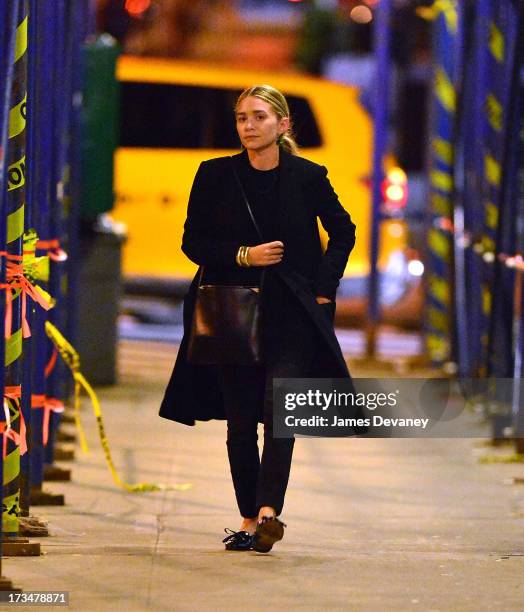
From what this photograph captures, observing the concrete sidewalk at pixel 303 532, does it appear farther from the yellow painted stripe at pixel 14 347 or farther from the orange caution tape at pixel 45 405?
the yellow painted stripe at pixel 14 347

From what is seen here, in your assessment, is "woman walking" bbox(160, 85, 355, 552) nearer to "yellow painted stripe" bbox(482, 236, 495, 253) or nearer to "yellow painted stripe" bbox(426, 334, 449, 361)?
"yellow painted stripe" bbox(482, 236, 495, 253)

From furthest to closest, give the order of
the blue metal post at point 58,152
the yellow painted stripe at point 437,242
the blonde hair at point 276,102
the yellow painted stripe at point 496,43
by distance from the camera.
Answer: the yellow painted stripe at point 437,242 → the yellow painted stripe at point 496,43 → the blue metal post at point 58,152 → the blonde hair at point 276,102

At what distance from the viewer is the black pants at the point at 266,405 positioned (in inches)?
268

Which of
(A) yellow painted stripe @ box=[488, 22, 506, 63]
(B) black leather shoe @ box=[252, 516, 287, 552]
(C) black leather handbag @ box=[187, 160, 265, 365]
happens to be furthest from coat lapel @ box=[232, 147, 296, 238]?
(A) yellow painted stripe @ box=[488, 22, 506, 63]

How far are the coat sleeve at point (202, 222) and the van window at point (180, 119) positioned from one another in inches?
429

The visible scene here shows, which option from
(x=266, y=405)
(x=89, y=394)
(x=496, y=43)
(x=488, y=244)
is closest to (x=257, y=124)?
(x=266, y=405)

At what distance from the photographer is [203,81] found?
1844cm

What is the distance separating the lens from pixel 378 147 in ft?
50.0

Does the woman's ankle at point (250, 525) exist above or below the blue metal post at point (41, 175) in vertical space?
below

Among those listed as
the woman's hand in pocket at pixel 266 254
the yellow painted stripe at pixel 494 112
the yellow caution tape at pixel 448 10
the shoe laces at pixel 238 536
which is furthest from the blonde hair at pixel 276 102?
the yellow caution tape at pixel 448 10

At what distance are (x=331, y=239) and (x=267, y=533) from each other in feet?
3.72

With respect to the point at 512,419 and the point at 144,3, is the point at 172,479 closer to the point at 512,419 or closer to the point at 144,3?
the point at 512,419

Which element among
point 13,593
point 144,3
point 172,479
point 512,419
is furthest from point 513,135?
point 144,3

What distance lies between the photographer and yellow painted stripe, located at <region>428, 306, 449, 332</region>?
48.8 ft
